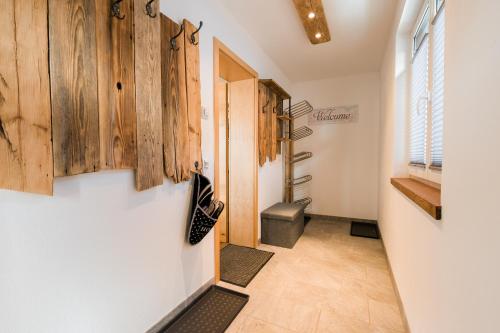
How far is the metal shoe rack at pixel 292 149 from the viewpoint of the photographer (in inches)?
150

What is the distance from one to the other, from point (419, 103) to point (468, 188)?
1.14 meters

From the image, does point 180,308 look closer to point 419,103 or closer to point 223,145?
point 223,145

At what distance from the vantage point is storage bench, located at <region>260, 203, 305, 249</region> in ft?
9.08

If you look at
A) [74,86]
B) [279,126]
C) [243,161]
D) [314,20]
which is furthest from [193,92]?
[279,126]

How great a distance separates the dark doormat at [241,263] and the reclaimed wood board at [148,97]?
4.14 ft

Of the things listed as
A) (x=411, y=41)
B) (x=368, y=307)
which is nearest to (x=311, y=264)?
(x=368, y=307)

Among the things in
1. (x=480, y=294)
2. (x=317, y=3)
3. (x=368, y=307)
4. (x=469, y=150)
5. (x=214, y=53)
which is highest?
(x=317, y=3)

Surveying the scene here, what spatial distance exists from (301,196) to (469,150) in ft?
11.3

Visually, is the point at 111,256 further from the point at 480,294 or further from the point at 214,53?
the point at 214,53

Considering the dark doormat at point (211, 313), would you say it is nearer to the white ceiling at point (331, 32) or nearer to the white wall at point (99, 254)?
the white wall at point (99, 254)

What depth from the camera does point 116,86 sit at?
1089mm

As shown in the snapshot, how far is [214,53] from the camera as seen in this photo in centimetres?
189

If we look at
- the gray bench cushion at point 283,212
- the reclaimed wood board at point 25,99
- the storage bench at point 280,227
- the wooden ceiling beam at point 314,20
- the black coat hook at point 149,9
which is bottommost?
the storage bench at point 280,227

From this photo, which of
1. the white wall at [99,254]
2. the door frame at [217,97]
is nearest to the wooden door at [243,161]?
the door frame at [217,97]
